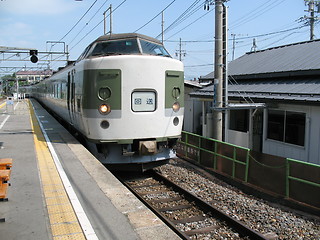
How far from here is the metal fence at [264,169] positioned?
7.47 metres

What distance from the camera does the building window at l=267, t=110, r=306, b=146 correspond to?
10891 mm

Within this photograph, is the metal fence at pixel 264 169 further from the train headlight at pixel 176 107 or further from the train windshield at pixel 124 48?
the train windshield at pixel 124 48

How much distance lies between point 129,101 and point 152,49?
1.70m

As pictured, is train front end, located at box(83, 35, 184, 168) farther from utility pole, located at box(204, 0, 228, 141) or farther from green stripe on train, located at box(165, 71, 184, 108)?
utility pole, located at box(204, 0, 228, 141)

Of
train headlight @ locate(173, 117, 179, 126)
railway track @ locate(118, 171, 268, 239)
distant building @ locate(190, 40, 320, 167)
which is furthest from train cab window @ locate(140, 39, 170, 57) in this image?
distant building @ locate(190, 40, 320, 167)

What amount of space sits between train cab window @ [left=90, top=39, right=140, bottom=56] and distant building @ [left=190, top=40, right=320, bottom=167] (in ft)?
17.2

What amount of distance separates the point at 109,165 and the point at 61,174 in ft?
6.75

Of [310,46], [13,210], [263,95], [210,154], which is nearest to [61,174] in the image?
[13,210]

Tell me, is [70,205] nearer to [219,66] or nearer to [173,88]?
[173,88]

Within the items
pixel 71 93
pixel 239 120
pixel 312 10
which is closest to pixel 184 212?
pixel 71 93

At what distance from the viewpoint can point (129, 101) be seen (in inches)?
288

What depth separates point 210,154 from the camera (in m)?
10.9

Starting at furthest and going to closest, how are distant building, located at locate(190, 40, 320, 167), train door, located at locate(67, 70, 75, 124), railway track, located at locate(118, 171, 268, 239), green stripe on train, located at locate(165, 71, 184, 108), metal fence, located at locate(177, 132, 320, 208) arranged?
distant building, located at locate(190, 40, 320, 167)
train door, located at locate(67, 70, 75, 124)
green stripe on train, located at locate(165, 71, 184, 108)
metal fence, located at locate(177, 132, 320, 208)
railway track, located at locate(118, 171, 268, 239)

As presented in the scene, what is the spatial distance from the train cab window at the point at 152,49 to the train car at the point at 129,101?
0.03 meters
